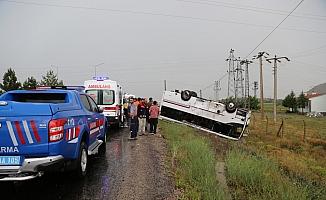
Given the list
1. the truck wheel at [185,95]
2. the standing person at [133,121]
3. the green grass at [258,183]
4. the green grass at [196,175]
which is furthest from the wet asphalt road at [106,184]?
the truck wheel at [185,95]

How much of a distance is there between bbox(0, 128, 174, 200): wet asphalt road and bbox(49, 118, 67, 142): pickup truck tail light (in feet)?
3.30

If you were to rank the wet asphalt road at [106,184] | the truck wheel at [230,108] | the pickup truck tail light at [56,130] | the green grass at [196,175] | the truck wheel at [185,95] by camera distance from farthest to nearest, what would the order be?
the truck wheel at [185,95]
the truck wheel at [230,108]
the wet asphalt road at [106,184]
the green grass at [196,175]
the pickup truck tail light at [56,130]

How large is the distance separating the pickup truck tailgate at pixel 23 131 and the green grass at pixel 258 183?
3572 millimetres

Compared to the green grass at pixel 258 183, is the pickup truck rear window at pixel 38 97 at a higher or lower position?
higher

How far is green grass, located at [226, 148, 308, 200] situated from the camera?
600cm

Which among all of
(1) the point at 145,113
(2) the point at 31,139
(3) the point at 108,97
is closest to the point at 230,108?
(1) the point at 145,113

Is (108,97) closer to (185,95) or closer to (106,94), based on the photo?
(106,94)

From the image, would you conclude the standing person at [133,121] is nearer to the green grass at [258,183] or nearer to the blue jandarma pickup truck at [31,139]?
the green grass at [258,183]

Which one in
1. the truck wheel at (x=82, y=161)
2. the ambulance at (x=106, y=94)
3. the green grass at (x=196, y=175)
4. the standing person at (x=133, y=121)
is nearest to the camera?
the green grass at (x=196, y=175)

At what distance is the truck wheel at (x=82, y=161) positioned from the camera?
6977 mm

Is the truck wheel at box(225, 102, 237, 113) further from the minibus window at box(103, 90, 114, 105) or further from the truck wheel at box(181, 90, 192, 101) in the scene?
the minibus window at box(103, 90, 114, 105)

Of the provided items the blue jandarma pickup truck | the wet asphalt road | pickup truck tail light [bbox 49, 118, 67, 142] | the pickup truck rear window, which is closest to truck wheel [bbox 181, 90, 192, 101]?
the wet asphalt road

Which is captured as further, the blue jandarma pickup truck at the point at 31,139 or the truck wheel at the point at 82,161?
the truck wheel at the point at 82,161

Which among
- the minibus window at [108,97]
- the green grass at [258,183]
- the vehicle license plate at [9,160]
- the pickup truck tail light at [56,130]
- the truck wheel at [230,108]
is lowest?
the green grass at [258,183]
